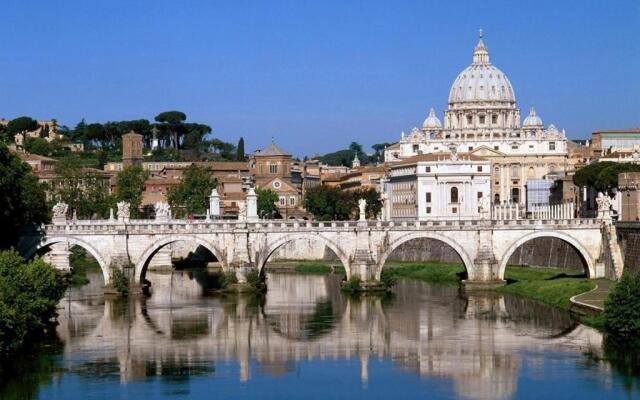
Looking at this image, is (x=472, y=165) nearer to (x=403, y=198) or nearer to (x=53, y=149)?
(x=403, y=198)

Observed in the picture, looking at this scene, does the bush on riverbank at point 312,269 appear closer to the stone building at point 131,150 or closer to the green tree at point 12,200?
the green tree at point 12,200

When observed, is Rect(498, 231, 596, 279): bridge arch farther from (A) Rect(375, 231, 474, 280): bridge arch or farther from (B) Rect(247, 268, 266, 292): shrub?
(B) Rect(247, 268, 266, 292): shrub

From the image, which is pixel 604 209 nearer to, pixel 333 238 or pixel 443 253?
pixel 333 238

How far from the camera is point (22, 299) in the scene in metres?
47.5

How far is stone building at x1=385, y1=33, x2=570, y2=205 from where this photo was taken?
13525 centimetres

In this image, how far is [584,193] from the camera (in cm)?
9519

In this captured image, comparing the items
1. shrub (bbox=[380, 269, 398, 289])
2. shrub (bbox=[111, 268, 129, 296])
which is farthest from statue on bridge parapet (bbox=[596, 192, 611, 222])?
shrub (bbox=[111, 268, 129, 296])

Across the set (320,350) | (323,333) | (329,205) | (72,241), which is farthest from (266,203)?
(320,350)

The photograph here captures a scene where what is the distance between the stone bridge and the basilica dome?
8909 cm

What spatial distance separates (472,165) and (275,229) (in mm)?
44889

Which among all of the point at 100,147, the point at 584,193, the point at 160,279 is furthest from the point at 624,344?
the point at 100,147

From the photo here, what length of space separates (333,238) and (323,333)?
1518cm

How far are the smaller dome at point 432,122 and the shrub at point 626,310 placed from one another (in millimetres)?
105756

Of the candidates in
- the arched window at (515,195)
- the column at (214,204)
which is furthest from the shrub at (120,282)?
the arched window at (515,195)
